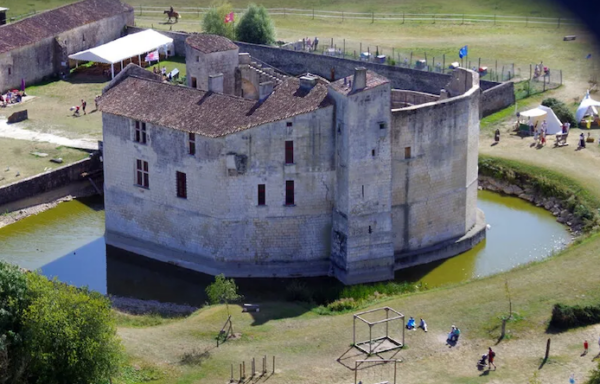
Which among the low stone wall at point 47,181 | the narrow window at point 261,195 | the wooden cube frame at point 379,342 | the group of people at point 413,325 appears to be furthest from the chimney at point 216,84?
the group of people at point 413,325

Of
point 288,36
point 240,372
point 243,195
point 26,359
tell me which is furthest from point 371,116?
point 288,36

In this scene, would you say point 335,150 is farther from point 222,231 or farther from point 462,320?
point 462,320

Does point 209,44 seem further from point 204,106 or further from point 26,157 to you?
point 26,157

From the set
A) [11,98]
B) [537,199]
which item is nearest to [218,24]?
[11,98]

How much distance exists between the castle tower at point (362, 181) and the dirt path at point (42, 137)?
19592 millimetres

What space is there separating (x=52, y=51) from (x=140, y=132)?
2993 centimetres

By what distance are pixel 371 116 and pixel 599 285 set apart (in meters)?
11.5

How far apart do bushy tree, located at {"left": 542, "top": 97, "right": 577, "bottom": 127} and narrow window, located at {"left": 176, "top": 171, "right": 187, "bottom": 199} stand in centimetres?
2685

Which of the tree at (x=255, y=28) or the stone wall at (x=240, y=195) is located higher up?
the tree at (x=255, y=28)

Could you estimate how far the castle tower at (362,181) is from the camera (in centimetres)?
4662

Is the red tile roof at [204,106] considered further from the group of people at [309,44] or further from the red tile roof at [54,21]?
the group of people at [309,44]

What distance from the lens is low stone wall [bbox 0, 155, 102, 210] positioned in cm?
5622

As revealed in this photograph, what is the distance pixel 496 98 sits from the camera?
2724 inches

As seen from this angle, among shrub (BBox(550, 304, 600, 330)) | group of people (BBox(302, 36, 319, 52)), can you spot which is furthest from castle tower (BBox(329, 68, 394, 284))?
group of people (BBox(302, 36, 319, 52))
